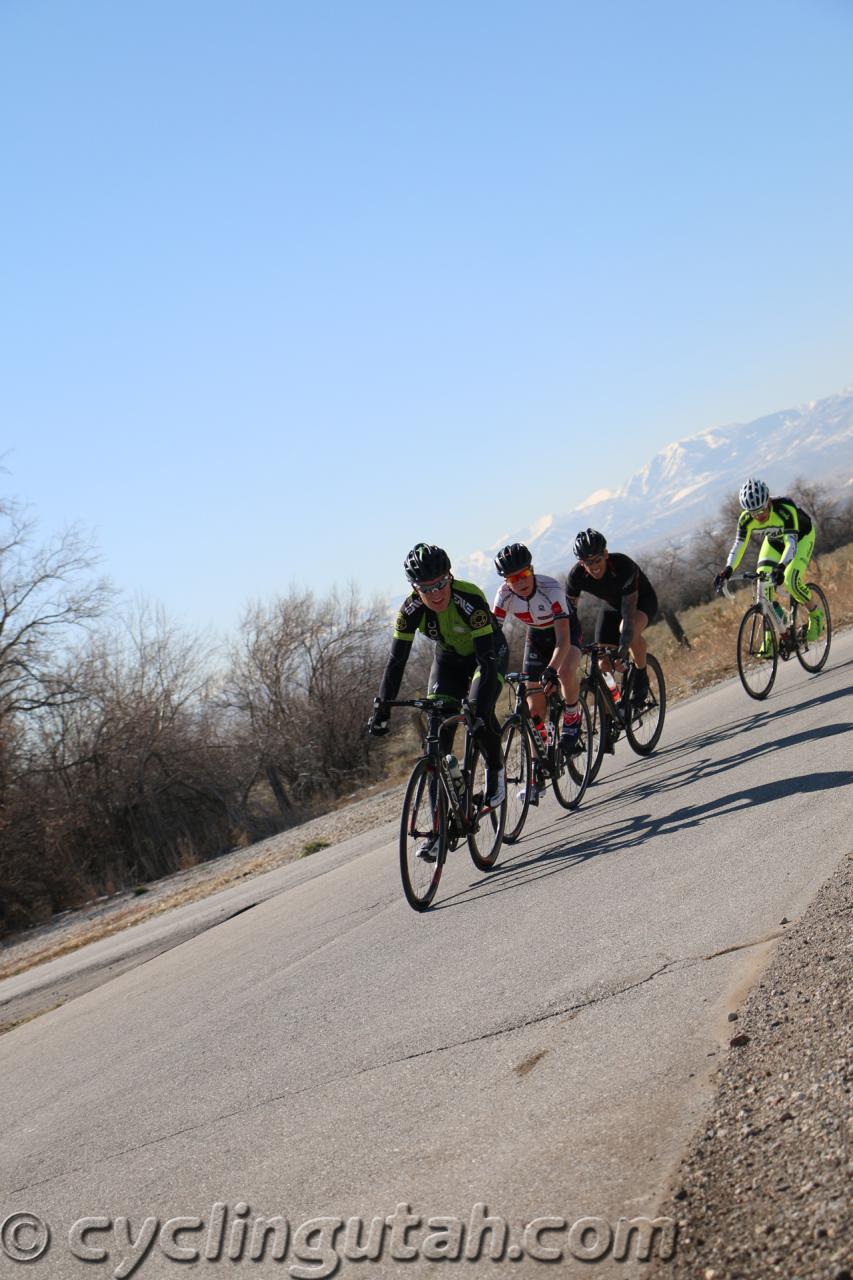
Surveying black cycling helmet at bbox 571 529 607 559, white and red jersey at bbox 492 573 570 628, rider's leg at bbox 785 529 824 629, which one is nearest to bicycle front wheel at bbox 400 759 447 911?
white and red jersey at bbox 492 573 570 628

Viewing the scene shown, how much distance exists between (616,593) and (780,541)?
3153 mm

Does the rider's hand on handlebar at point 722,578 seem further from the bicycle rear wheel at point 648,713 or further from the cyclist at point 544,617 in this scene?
the cyclist at point 544,617

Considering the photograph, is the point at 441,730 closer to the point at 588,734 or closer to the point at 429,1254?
the point at 588,734

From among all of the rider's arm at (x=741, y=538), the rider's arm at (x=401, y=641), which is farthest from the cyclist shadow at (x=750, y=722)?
the rider's arm at (x=401, y=641)

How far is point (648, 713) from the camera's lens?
→ 12.1 m

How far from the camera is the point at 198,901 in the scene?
14.1 meters

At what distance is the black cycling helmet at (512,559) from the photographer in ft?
33.4

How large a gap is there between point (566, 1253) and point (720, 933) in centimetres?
256

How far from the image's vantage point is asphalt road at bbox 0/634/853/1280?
3.77m

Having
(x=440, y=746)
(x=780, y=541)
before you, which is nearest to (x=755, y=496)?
(x=780, y=541)

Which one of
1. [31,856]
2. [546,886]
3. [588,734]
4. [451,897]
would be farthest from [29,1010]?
[31,856]

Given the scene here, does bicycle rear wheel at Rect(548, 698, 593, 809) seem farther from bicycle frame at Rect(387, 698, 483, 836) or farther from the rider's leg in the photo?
the rider's leg

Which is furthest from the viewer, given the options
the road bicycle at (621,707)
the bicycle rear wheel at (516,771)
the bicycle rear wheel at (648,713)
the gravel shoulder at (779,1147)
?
the bicycle rear wheel at (648,713)

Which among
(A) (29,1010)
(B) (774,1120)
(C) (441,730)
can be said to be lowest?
(B) (774,1120)
